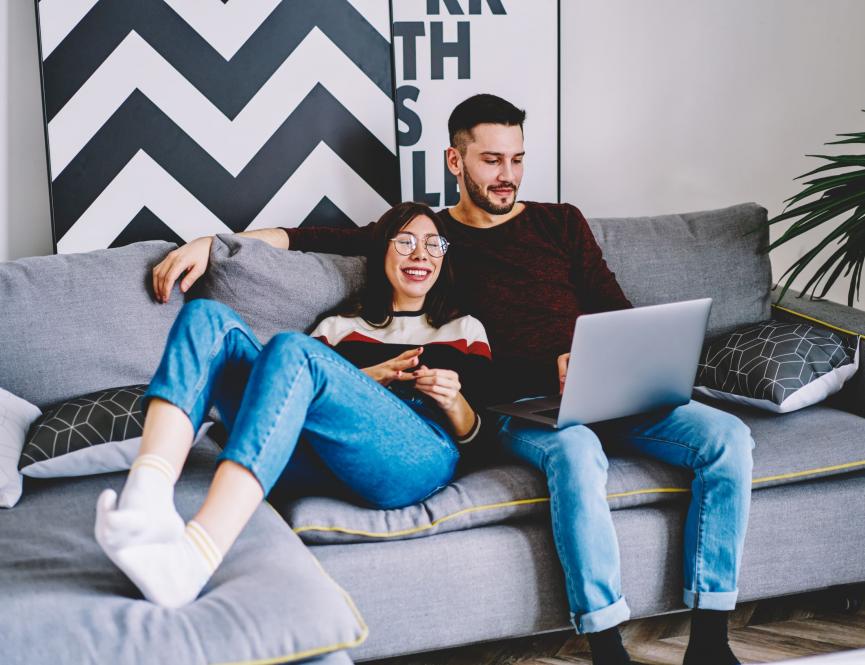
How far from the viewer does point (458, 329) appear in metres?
2.02

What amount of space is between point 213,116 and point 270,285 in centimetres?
67

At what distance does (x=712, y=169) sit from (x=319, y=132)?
141 cm

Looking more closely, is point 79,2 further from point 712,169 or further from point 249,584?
point 712,169

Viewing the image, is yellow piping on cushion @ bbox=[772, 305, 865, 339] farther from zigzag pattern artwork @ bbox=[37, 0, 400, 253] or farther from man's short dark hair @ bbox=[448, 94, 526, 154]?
zigzag pattern artwork @ bbox=[37, 0, 400, 253]

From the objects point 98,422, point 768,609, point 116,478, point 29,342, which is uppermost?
point 29,342

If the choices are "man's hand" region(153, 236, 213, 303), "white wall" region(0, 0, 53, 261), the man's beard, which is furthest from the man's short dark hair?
"white wall" region(0, 0, 53, 261)

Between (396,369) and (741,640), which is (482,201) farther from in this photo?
(741,640)

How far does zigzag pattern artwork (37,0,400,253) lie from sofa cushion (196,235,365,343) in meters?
0.40

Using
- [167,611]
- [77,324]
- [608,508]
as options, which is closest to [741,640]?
[608,508]

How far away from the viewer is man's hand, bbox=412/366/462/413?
1703 mm

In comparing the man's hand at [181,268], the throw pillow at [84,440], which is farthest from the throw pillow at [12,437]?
the man's hand at [181,268]

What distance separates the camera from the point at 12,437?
171cm

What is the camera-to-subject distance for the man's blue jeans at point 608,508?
5.33 ft

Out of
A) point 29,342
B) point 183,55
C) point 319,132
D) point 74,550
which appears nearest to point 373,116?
point 319,132
